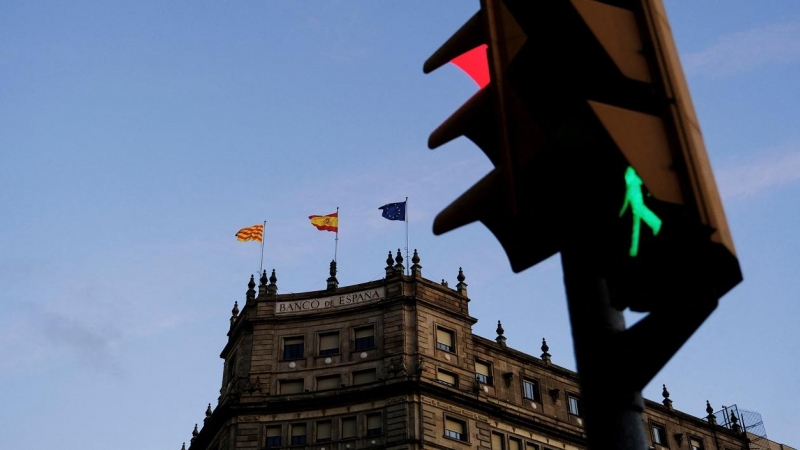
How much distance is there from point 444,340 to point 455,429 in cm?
585

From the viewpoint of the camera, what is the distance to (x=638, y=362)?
4613mm

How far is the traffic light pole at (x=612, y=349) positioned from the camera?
4422mm

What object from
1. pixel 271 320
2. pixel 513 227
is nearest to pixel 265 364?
pixel 271 320

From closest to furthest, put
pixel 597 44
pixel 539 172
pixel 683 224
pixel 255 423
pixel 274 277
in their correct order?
pixel 683 224, pixel 597 44, pixel 539 172, pixel 255 423, pixel 274 277

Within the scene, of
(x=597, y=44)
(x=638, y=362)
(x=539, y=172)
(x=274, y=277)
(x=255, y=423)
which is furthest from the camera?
(x=274, y=277)

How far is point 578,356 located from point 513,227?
79 centimetres

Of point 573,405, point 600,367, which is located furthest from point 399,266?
point 600,367

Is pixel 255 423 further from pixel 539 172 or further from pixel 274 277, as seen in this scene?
pixel 539 172

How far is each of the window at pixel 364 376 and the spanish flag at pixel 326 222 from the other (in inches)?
469

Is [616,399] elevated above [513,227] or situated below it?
below

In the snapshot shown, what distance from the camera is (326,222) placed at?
64625 millimetres

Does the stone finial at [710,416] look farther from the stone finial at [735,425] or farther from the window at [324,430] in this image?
the window at [324,430]

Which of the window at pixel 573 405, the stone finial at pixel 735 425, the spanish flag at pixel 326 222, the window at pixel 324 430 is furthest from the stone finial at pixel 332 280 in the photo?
the stone finial at pixel 735 425

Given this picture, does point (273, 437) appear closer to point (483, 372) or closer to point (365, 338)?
point (365, 338)
